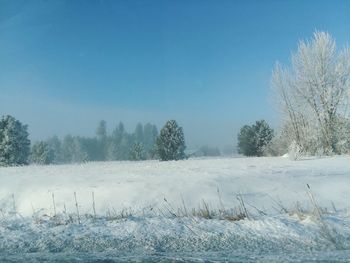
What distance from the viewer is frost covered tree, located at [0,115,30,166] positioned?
5275 cm

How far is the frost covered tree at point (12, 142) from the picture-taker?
2077 inches

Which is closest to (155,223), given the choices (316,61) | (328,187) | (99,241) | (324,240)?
(99,241)

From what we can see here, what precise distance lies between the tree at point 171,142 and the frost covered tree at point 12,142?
1771 centimetres

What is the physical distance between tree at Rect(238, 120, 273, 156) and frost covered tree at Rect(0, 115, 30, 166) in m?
28.5

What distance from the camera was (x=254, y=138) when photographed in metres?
54.1

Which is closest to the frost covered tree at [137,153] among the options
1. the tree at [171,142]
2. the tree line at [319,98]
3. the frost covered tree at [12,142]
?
the tree at [171,142]

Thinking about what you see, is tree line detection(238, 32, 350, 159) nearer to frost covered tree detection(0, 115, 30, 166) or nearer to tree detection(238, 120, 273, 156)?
tree detection(238, 120, 273, 156)

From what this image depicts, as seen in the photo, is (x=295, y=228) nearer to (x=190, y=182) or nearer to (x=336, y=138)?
(x=190, y=182)

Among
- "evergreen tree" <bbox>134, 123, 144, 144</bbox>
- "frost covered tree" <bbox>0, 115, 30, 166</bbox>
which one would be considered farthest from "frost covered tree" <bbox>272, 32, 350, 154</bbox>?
"evergreen tree" <bbox>134, 123, 144, 144</bbox>

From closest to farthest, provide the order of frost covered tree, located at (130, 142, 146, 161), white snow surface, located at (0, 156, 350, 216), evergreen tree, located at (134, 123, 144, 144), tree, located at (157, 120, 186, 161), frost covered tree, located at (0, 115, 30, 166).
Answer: white snow surface, located at (0, 156, 350, 216)
frost covered tree, located at (0, 115, 30, 166)
tree, located at (157, 120, 186, 161)
frost covered tree, located at (130, 142, 146, 161)
evergreen tree, located at (134, 123, 144, 144)

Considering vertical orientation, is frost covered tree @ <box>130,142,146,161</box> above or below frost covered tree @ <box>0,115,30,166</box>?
below

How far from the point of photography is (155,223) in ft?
18.0

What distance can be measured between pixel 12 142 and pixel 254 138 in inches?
1193

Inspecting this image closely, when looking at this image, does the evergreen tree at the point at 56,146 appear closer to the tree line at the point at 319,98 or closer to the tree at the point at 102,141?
the tree at the point at 102,141
